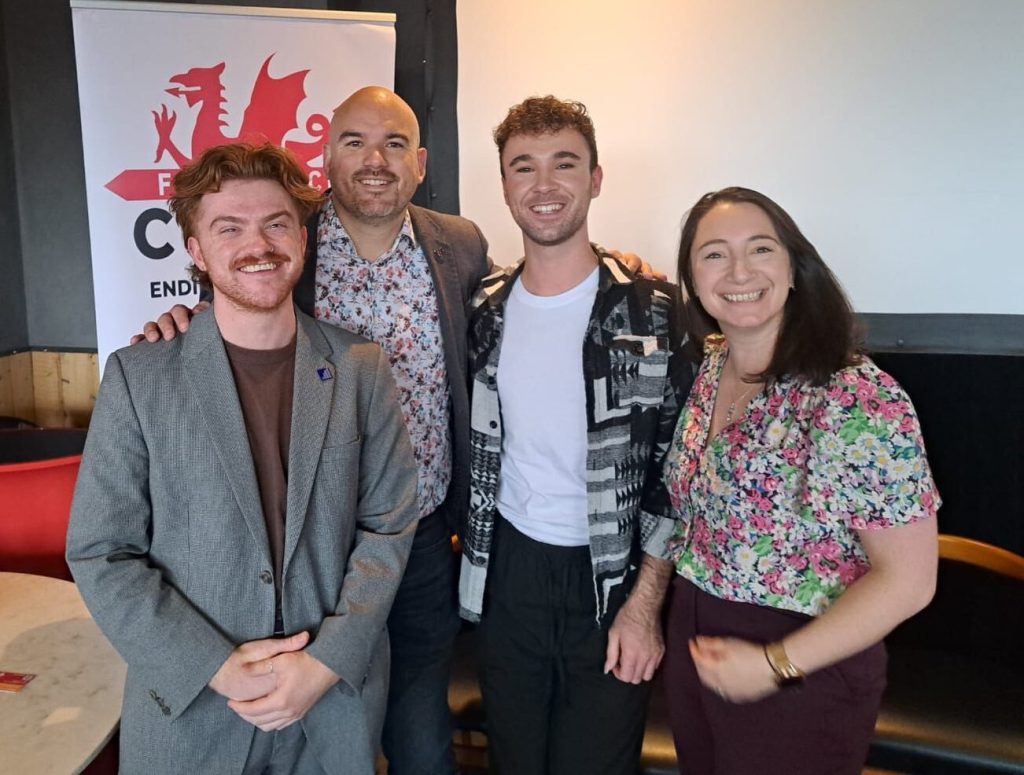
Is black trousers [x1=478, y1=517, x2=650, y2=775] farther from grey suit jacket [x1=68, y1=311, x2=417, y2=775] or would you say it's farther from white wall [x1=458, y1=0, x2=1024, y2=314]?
white wall [x1=458, y1=0, x2=1024, y2=314]

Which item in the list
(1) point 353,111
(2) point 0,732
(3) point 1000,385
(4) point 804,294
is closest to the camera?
(2) point 0,732

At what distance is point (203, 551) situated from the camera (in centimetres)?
138

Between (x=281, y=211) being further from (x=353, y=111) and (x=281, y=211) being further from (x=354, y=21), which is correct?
(x=354, y=21)

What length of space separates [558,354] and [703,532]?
1.83ft

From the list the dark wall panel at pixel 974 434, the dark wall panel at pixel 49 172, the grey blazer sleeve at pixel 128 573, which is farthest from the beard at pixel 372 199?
the dark wall panel at pixel 49 172

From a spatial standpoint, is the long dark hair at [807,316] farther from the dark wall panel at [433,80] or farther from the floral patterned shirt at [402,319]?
the dark wall panel at [433,80]

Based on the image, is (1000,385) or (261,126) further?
(261,126)

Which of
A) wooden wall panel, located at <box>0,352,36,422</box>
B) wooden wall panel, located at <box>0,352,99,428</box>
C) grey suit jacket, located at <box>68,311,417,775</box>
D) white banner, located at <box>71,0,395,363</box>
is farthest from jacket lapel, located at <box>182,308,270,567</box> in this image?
wooden wall panel, located at <box>0,352,36,422</box>

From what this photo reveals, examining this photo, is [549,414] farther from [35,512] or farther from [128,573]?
[35,512]

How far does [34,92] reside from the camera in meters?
3.79

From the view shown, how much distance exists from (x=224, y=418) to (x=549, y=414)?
751 mm

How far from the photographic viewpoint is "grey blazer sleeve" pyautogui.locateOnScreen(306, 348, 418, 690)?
1.46 meters

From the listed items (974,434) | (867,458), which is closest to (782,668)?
(867,458)

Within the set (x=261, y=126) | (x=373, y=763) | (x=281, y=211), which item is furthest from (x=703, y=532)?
(x=261, y=126)
